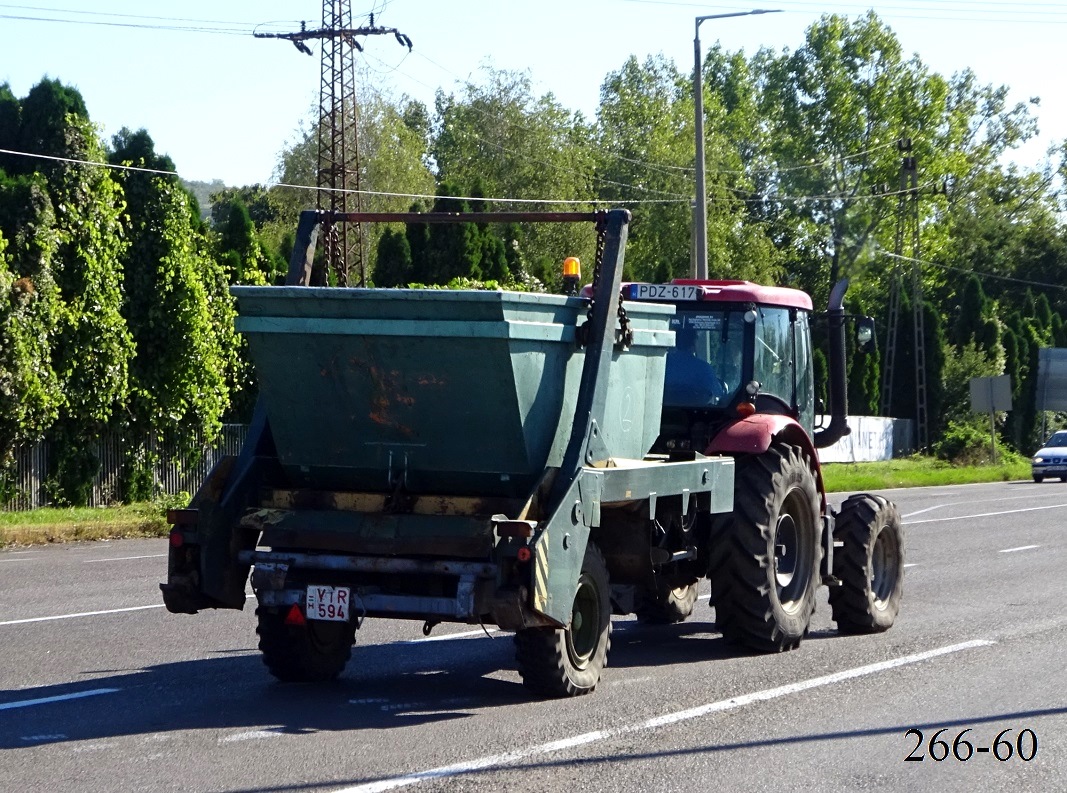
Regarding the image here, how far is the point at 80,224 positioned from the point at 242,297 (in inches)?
718

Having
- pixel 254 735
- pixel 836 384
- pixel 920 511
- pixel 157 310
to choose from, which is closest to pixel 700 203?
pixel 920 511

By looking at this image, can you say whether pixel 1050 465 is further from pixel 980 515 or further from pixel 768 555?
pixel 768 555

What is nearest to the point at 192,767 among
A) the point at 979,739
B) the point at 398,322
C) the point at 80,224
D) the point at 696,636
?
the point at 398,322

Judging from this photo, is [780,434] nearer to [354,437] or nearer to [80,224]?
[354,437]

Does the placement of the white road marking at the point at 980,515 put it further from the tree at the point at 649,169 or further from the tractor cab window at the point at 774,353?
the tree at the point at 649,169

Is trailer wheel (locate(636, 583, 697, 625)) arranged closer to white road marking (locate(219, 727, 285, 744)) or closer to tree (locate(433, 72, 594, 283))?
white road marking (locate(219, 727, 285, 744))

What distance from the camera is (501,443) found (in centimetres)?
814

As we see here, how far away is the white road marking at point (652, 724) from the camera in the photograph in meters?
6.43

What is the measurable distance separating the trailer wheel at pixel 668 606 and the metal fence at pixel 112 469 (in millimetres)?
12860

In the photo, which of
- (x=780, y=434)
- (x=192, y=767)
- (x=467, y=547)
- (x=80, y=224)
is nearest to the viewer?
(x=192, y=767)

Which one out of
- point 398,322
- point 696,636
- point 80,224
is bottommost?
point 696,636

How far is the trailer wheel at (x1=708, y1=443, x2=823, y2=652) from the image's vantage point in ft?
32.1

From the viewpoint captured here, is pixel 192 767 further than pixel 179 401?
No

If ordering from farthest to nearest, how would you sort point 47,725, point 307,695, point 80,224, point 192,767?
point 80,224 → point 307,695 → point 47,725 → point 192,767
